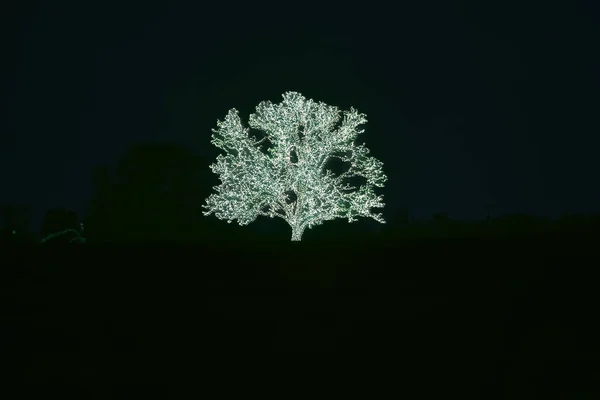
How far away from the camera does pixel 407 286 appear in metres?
4.46

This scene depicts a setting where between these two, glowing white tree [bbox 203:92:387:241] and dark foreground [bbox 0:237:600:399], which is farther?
glowing white tree [bbox 203:92:387:241]

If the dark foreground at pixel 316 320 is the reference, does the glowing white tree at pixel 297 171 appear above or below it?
above

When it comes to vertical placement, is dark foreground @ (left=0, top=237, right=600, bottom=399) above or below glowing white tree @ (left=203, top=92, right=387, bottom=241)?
below

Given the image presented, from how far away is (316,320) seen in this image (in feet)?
13.8

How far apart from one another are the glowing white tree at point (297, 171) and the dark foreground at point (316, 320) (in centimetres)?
1384

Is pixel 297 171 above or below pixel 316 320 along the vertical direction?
above

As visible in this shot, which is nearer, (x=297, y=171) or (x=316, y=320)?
(x=316, y=320)

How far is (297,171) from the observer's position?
18984mm

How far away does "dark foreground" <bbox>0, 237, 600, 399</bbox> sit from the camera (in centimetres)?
385

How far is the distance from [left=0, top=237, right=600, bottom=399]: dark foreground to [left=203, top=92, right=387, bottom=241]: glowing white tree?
13.8m

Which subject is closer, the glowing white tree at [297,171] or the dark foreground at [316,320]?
the dark foreground at [316,320]

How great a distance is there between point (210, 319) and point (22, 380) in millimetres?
1332

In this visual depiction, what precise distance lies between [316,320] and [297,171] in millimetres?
14887

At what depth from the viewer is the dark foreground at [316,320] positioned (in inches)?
152
